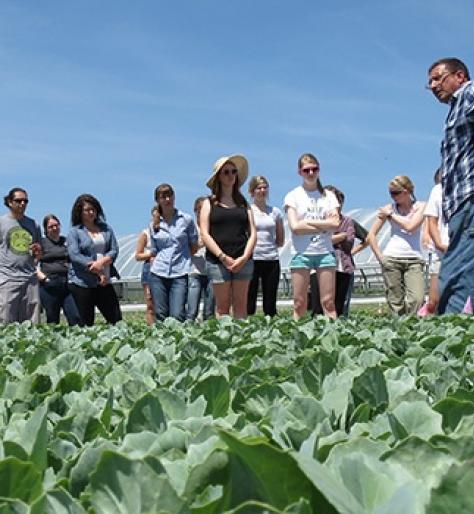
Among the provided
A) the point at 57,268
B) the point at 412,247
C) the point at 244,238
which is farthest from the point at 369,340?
the point at 57,268

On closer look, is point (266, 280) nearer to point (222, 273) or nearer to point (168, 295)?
point (168, 295)

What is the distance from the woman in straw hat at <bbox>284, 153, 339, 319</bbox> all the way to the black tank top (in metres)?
0.56

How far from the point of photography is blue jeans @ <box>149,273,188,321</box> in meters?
8.84

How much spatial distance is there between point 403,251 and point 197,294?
9.99ft

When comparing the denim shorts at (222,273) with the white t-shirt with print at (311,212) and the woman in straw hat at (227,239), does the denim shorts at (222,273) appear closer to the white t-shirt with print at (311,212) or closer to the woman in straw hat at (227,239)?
the woman in straw hat at (227,239)

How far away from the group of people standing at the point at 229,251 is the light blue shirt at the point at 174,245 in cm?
1

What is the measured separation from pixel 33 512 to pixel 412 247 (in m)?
9.17

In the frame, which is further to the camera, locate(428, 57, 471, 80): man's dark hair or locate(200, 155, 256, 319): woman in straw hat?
locate(200, 155, 256, 319): woman in straw hat

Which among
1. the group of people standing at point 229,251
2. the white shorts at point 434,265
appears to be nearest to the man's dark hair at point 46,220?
the group of people standing at point 229,251

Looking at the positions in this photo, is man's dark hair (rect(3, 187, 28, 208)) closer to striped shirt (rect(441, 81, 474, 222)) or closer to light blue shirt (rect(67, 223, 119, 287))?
light blue shirt (rect(67, 223, 119, 287))

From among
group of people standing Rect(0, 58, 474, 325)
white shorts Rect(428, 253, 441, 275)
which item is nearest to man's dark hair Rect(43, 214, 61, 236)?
group of people standing Rect(0, 58, 474, 325)

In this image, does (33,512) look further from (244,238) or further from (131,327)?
(244,238)

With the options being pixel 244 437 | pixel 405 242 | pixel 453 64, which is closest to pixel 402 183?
pixel 405 242

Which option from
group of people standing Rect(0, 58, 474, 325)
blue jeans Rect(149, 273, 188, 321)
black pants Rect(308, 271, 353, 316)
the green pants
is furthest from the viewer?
black pants Rect(308, 271, 353, 316)
